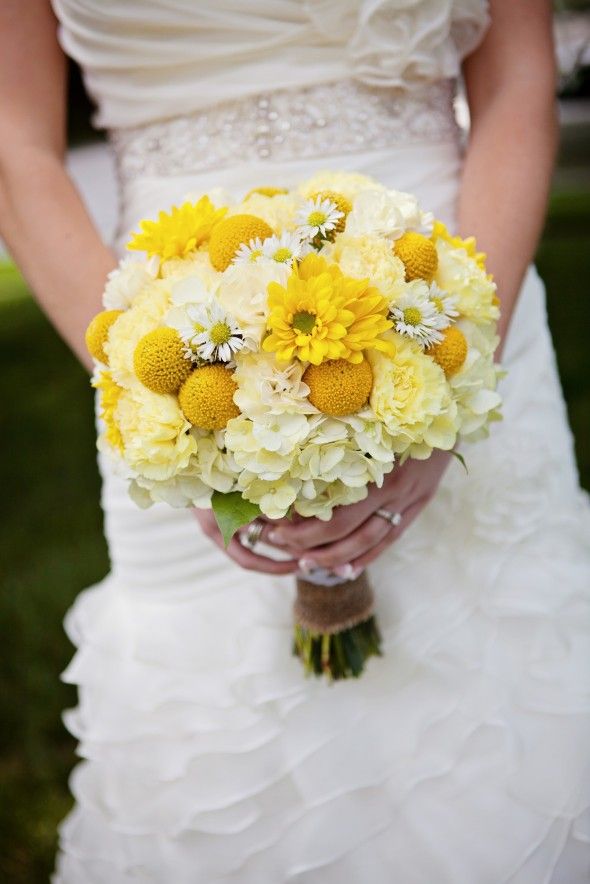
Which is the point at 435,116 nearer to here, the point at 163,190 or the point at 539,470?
the point at 163,190

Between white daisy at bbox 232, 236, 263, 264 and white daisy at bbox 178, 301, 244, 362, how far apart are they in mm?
76

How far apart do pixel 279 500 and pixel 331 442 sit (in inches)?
4.7

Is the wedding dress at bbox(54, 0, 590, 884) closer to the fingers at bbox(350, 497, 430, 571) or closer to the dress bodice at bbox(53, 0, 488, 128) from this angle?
the dress bodice at bbox(53, 0, 488, 128)

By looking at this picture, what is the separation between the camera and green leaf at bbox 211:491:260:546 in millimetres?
1347

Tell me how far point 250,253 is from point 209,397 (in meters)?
0.22

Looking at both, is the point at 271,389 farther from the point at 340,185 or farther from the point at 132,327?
the point at 340,185

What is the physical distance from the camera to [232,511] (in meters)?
1.36

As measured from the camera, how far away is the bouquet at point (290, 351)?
125 centimetres

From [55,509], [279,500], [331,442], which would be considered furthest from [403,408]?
[55,509]

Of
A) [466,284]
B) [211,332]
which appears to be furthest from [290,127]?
[211,332]

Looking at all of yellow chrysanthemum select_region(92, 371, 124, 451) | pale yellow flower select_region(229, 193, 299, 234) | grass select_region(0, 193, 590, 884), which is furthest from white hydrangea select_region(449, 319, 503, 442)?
grass select_region(0, 193, 590, 884)

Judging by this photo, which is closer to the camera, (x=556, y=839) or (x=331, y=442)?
(x=331, y=442)

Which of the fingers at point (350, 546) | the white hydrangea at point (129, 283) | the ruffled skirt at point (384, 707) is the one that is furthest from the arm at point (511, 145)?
the white hydrangea at point (129, 283)

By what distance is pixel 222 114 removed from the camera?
1.89 meters
